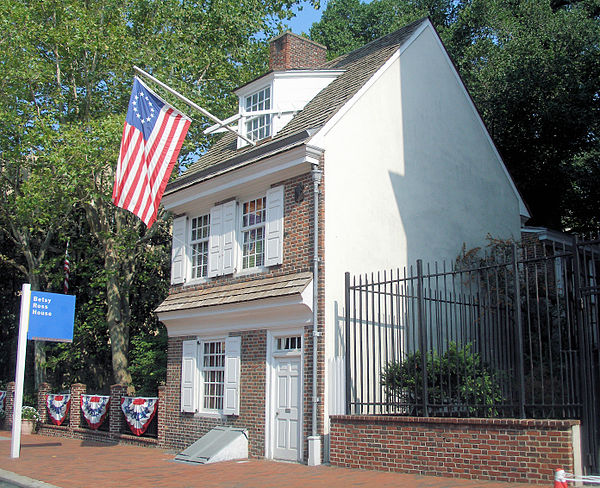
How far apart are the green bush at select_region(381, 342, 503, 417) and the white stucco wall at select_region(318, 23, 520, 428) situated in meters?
1.73

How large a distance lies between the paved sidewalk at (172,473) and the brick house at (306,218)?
997 mm

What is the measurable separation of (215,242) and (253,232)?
1263 millimetres

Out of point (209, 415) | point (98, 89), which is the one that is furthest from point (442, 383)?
point (98, 89)

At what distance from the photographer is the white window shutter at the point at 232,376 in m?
14.4

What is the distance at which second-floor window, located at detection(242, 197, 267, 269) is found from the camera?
15.0m

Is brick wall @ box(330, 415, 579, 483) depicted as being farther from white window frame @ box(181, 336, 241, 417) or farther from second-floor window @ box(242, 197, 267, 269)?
second-floor window @ box(242, 197, 267, 269)

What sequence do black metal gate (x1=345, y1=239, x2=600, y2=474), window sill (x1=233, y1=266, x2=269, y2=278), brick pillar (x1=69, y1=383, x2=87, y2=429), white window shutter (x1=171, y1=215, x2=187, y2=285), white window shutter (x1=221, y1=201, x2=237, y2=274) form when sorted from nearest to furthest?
black metal gate (x1=345, y1=239, x2=600, y2=474) → window sill (x1=233, y1=266, x2=269, y2=278) → white window shutter (x1=221, y1=201, x2=237, y2=274) → white window shutter (x1=171, y1=215, x2=187, y2=285) → brick pillar (x1=69, y1=383, x2=87, y2=429)

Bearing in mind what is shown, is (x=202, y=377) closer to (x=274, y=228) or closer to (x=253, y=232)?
(x=253, y=232)

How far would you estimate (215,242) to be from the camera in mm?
16078

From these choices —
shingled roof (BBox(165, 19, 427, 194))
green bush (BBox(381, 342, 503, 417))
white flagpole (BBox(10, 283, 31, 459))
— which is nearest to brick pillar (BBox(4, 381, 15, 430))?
white flagpole (BBox(10, 283, 31, 459))

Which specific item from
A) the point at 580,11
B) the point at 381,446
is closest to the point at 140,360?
the point at 381,446

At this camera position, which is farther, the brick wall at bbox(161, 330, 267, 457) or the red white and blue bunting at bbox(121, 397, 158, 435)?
the red white and blue bunting at bbox(121, 397, 158, 435)

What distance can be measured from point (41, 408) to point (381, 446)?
46.8 ft

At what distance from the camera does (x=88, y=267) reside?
25.7 m
